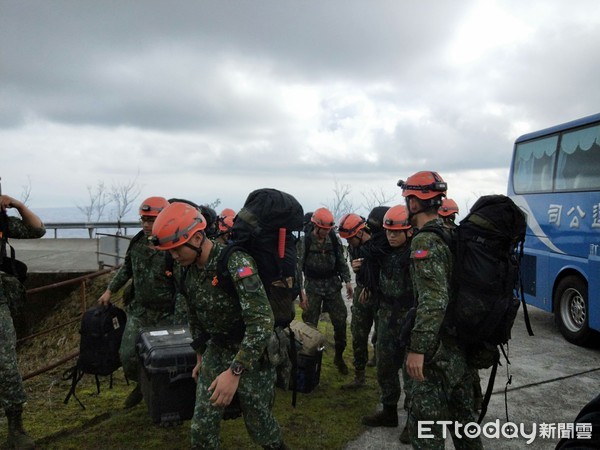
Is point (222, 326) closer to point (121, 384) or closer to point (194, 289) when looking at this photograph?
point (194, 289)

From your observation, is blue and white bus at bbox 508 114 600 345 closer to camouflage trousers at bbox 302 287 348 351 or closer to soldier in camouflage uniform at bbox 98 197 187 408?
camouflage trousers at bbox 302 287 348 351

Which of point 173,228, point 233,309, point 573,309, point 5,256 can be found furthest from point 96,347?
point 573,309

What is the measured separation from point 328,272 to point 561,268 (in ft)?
14.3

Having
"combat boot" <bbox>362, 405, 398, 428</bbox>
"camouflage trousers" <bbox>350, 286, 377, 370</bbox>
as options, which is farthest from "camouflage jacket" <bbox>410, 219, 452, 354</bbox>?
"camouflage trousers" <bbox>350, 286, 377, 370</bbox>

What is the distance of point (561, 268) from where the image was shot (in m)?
8.05

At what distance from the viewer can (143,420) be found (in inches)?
179

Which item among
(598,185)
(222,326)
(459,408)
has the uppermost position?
(598,185)

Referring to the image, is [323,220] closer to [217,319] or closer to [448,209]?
[448,209]

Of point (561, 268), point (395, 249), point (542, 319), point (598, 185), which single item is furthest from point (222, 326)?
point (542, 319)

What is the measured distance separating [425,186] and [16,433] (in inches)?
152

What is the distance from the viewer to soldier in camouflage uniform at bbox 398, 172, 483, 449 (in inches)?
114

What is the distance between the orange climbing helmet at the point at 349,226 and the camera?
587 cm

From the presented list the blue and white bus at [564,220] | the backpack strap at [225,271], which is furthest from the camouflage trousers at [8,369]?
the blue and white bus at [564,220]

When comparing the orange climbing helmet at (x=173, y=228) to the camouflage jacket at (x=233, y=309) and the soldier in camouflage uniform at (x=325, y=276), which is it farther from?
the soldier in camouflage uniform at (x=325, y=276)
